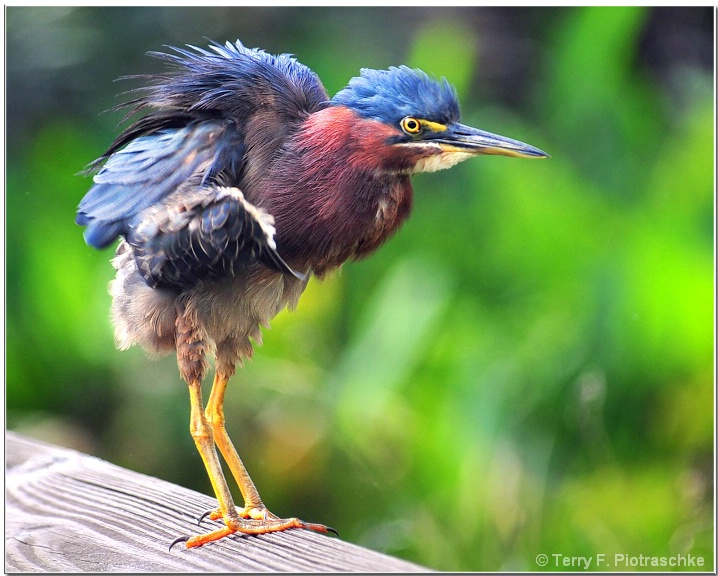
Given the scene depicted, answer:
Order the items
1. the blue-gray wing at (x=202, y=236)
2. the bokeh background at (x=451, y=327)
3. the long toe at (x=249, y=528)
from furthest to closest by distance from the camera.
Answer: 1. the bokeh background at (x=451, y=327)
2. the long toe at (x=249, y=528)
3. the blue-gray wing at (x=202, y=236)

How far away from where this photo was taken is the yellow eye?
71.3 inches

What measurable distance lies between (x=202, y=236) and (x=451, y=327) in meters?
1.77

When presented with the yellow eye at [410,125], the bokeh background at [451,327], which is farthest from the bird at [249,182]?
the bokeh background at [451,327]

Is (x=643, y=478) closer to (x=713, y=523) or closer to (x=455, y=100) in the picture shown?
(x=713, y=523)

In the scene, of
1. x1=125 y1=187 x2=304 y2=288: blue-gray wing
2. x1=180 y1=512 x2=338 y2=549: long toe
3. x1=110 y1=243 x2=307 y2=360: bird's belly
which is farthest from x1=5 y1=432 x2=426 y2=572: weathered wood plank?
x1=125 y1=187 x2=304 y2=288: blue-gray wing

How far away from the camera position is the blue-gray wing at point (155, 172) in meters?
1.84

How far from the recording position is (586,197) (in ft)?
11.5

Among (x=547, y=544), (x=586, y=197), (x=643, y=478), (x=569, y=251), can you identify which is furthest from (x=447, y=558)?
(x=586, y=197)

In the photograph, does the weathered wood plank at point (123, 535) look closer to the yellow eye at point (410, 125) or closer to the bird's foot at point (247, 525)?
the bird's foot at point (247, 525)

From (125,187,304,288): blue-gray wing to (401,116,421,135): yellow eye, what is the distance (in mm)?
324

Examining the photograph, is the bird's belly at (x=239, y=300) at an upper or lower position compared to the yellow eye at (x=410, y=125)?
lower

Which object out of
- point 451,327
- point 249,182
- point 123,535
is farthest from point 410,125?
point 451,327

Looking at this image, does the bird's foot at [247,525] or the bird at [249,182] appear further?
the bird's foot at [247,525]

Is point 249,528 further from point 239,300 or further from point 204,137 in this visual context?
point 204,137
